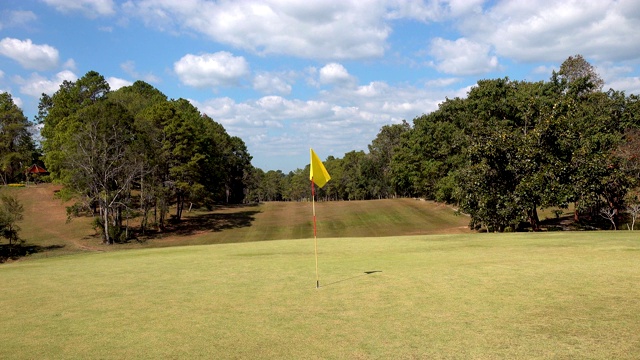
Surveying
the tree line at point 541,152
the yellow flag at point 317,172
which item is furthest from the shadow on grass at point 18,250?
the tree line at point 541,152

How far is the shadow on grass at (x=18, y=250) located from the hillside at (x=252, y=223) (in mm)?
191

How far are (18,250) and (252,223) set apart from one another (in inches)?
1147

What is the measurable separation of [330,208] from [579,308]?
69547 millimetres

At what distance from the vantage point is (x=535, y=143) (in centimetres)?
3369

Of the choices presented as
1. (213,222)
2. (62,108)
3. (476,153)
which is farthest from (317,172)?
(62,108)

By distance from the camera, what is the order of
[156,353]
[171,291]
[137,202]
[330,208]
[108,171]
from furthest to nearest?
[330,208] < [137,202] < [108,171] < [171,291] < [156,353]

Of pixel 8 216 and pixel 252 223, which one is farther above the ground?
pixel 8 216

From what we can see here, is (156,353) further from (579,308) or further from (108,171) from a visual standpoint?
(108,171)

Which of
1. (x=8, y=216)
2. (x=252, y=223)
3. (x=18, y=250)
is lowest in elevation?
(x=18, y=250)

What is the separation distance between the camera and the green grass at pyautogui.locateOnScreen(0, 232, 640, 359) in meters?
6.89

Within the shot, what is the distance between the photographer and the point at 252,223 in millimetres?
64312

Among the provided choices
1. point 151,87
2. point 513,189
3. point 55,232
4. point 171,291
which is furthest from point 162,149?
point 151,87

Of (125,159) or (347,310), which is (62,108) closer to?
(125,159)

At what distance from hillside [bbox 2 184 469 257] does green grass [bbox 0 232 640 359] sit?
36.4m
